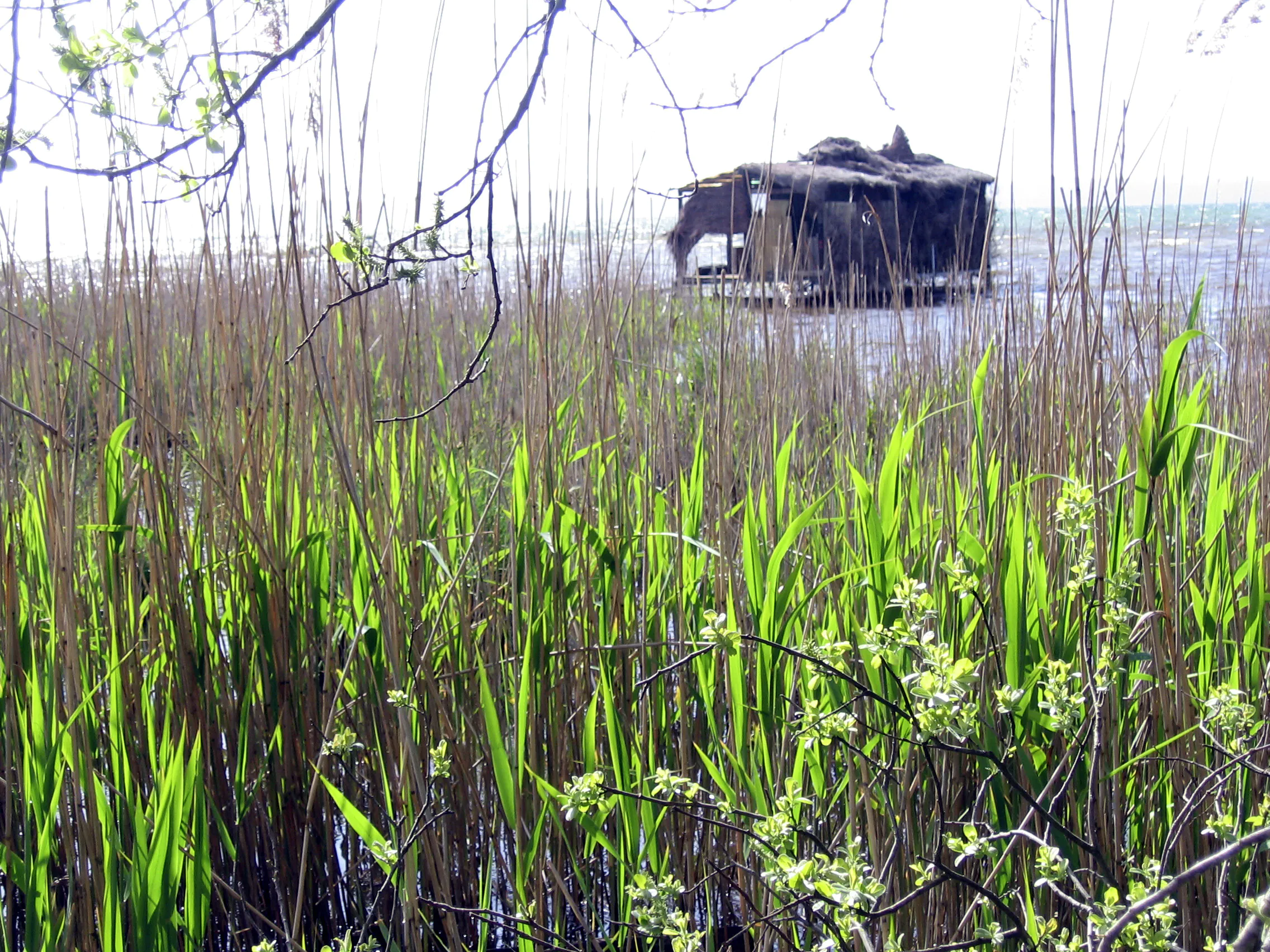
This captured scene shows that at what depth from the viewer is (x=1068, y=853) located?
0.96 m

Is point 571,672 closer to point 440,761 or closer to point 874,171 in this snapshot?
point 440,761

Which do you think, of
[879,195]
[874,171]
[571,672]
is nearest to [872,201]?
[879,195]

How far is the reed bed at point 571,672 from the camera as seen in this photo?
36.4 inches

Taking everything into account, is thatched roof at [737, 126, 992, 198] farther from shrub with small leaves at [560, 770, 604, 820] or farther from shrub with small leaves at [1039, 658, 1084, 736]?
shrub with small leaves at [560, 770, 604, 820]

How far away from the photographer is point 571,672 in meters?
1.18

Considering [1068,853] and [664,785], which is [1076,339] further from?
[664,785]

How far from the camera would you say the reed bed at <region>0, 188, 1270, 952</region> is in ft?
3.03

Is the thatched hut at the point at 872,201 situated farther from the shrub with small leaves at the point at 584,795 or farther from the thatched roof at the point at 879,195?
the shrub with small leaves at the point at 584,795

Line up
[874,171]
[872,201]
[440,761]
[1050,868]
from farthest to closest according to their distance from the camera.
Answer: [874,171], [872,201], [440,761], [1050,868]

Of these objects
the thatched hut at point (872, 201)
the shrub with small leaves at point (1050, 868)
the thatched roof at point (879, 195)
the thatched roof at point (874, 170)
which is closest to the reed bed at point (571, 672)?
the shrub with small leaves at point (1050, 868)

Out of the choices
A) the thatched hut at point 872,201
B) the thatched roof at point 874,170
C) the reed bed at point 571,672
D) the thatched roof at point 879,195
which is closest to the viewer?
the reed bed at point 571,672

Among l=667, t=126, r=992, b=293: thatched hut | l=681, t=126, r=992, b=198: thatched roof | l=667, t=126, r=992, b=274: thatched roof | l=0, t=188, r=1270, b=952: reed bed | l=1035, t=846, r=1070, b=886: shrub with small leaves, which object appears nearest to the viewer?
l=1035, t=846, r=1070, b=886: shrub with small leaves

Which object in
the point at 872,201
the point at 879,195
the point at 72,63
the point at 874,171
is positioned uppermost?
the point at 874,171

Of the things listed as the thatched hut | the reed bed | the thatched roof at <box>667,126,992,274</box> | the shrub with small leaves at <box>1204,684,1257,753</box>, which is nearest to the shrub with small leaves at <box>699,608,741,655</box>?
the reed bed
